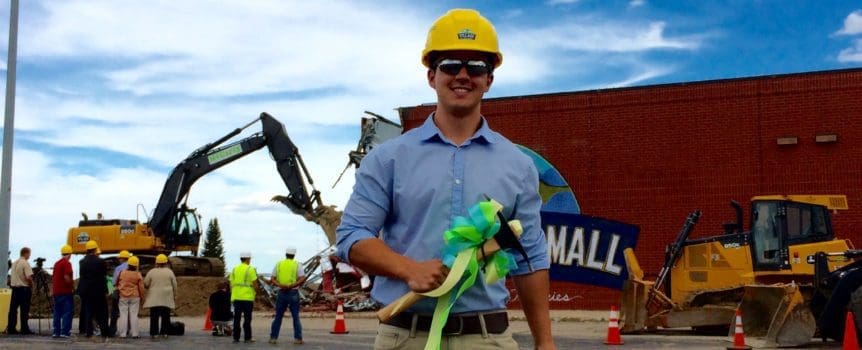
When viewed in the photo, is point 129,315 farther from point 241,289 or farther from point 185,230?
point 185,230

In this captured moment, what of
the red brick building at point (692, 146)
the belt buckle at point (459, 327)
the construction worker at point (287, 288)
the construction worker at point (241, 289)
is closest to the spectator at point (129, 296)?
the construction worker at point (241, 289)

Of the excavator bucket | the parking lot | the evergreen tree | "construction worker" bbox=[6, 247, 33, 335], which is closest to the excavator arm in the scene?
the parking lot

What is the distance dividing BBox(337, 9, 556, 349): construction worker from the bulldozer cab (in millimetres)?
18821

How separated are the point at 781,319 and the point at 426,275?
53.3 ft

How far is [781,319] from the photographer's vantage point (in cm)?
1797

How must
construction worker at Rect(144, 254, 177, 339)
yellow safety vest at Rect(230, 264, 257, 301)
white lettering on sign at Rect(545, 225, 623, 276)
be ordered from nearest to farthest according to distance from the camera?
1. yellow safety vest at Rect(230, 264, 257, 301)
2. construction worker at Rect(144, 254, 177, 339)
3. white lettering on sign at Rect(545, 225, 623, 276)

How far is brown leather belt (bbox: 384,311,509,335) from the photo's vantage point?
337cm

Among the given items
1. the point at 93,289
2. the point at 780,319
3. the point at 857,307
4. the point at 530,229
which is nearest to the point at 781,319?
the point at 780,319

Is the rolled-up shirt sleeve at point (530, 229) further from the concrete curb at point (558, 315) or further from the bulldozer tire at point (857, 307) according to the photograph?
the concrete curb at point (558, 315)

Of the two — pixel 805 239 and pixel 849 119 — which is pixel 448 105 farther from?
pixel 849 119

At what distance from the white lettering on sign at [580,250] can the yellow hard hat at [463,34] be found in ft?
96.0

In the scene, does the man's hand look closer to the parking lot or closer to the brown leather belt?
the brown leather belt

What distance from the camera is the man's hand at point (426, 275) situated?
3000 millimetres

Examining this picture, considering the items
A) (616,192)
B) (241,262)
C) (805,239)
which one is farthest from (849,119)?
(241,262)
